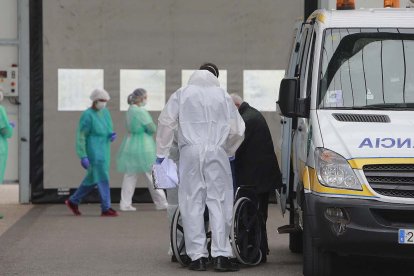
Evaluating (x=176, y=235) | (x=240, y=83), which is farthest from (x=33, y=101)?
(x=176, y=235)

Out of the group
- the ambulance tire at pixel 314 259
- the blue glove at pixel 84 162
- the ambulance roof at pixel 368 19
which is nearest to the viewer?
the ambulance tire at pixel 314 259

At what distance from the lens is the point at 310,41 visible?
1062 cm

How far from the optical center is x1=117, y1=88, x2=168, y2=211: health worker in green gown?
17047mm

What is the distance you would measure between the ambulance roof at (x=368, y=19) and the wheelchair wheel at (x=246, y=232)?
1779 millimetres

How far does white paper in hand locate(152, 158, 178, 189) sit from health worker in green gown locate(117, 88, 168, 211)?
21.2 ft

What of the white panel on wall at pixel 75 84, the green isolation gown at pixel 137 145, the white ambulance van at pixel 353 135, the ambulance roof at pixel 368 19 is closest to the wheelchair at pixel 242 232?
the white ambulance van at pixel 353 135

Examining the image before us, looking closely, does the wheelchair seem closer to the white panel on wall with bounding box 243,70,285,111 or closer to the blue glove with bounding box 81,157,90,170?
the blue glove with bounding box 81,157,90,170

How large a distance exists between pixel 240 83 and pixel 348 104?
7.93m

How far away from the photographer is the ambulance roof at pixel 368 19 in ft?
34.0

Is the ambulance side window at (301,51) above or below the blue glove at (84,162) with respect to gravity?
above

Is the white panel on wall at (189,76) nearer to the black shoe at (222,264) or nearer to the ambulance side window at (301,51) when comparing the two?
the ambulance side window at (301,51)

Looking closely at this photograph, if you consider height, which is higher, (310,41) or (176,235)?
(310,41)

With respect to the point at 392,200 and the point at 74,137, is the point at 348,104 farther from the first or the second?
the point at 74,137

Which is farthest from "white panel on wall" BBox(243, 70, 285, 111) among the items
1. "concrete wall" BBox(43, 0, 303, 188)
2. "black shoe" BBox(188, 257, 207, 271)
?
"black shoe" BBox(188, 257, 207, 271)
